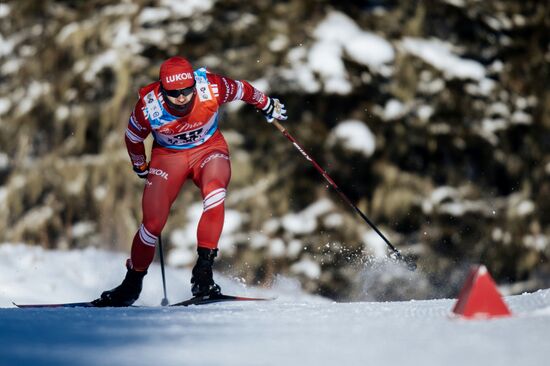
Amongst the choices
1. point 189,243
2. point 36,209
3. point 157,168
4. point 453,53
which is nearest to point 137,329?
point 157,168

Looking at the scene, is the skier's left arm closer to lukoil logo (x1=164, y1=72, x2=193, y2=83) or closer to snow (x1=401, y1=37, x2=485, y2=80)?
lukoil logo (x1=164, y1=72, x2=193, y2=83)

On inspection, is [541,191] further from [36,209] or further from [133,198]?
[36,209]

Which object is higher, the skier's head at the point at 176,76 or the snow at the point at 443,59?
the skier's head at the point at 176,76

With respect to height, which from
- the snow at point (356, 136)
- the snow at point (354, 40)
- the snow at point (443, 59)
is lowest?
the snow at point (356, 136)

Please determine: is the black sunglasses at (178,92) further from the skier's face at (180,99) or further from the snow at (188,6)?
the snow at (188,6)

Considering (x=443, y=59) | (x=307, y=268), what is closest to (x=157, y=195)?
(x=307, y=268)

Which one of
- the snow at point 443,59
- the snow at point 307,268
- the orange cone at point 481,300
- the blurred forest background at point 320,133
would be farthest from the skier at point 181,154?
the snow at point 443,59

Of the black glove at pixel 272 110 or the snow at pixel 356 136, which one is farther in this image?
the snow at pixel 356 136

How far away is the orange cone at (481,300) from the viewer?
182 inches

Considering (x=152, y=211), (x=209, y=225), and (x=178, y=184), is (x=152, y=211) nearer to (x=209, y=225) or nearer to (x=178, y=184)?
(x=178, y=184)

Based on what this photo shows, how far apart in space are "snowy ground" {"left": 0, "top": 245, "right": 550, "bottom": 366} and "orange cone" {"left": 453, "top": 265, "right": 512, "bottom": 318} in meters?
0.08

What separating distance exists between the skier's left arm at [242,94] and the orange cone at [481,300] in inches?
113

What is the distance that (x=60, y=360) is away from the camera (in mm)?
3758

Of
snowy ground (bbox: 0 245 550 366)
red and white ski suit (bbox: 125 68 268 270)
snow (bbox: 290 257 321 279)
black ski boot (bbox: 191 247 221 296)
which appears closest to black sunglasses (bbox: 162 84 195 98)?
red and white ski suit (bbox: 125 68 268 270)
